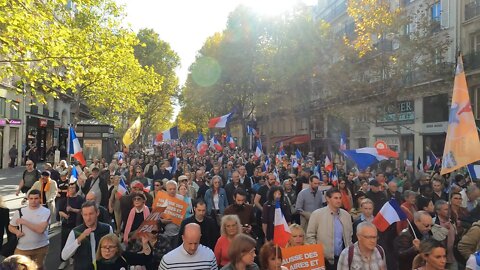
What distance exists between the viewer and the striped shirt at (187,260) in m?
4.21

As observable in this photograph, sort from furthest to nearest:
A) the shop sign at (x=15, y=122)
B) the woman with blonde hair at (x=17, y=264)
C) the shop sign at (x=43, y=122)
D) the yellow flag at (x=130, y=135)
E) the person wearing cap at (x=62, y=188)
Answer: the shop sign at (x=43, y=122)
the shop sign at (x=15, y=122)
the yellow flag at (x=130, y=135)
the person wearing cap at (x=62, y=188)
the woman with blonde hair at (x=17, y=264)

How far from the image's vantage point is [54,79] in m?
12.2

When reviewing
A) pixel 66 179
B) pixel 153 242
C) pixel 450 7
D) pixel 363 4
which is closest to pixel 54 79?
pixel 66 179

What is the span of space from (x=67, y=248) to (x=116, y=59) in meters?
12.3

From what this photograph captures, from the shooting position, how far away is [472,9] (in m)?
24.8

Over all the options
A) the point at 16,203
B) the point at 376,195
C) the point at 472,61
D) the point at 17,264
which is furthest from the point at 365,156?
the point at 472,61

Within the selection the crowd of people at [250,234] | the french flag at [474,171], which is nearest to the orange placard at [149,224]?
the crowd of people at [250,234]

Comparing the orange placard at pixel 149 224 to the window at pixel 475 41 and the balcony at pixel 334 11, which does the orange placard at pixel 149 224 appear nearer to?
the window at pixel 475 41

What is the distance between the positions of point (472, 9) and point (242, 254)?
25652 millimetres

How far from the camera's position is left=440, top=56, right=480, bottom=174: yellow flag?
260 inches

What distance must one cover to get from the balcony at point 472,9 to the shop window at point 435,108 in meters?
4.41

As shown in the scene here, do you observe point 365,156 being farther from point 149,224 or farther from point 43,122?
point 43,122

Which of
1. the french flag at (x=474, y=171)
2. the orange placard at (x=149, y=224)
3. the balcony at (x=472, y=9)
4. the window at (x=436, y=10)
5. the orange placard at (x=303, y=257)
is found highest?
the window at (x=436, y=10)

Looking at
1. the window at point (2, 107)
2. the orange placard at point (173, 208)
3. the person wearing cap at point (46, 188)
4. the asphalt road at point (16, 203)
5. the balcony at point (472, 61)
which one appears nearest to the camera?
the orange placard at point (173, 208)
